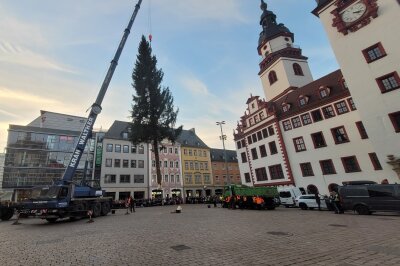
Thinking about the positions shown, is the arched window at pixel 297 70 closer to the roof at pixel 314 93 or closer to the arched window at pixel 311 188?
the roof at pixel 314 93

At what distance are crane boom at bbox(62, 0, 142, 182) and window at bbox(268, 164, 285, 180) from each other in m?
28.2

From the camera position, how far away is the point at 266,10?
51000 mm

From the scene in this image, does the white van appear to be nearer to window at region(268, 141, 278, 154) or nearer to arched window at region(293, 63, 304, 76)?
window at region(268, 141, 278, 154)

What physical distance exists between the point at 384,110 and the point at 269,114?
17.8 m

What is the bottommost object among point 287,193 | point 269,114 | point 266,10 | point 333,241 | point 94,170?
point 333,241

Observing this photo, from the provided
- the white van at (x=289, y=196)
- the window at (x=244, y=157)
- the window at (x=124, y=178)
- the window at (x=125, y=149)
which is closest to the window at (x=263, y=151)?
the window at (x=244, y=157)

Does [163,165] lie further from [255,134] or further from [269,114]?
[269,114]

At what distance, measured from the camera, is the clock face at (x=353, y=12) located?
81.7 ft

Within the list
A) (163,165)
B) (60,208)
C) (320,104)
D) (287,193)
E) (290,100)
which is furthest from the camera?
(163,165)

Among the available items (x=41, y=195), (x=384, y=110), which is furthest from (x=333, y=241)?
(x=384, y=110)

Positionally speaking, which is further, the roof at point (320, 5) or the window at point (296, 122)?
the window at point (296, 122)

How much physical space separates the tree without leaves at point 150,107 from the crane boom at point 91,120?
471 inches

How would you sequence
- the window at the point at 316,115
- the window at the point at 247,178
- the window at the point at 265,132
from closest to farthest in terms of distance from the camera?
the window at the point at 316,115, the window at the point at 265,132, the window at the point at 247,178

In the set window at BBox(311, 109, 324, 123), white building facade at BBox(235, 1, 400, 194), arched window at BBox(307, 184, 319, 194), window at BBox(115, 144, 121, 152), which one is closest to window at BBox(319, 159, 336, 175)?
white building facade at BBox(235, 1, 400, 194)
